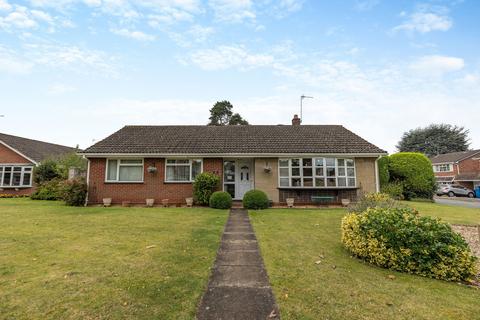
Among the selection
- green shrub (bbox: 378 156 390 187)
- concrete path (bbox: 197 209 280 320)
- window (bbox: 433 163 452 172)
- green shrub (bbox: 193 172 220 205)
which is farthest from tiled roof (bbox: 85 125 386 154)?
window (bbox: 433 163 452 172)

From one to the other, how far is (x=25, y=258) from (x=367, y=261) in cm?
697

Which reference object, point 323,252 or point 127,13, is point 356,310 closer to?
point 323,252

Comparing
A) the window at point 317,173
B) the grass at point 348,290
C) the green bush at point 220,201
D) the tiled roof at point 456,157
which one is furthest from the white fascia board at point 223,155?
the tiled roof at point 456,157

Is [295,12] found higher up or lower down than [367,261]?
higher up

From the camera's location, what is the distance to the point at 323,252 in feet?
17.7

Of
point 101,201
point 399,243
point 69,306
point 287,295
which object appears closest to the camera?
point 69,306

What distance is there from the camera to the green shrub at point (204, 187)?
1306cm

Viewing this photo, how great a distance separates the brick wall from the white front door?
139cm

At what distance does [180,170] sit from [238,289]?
1113cm

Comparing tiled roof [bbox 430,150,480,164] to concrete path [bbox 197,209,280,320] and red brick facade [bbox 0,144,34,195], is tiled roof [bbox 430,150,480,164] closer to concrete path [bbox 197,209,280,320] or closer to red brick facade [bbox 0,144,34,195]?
concrete path [bbox 197,209,280,320]

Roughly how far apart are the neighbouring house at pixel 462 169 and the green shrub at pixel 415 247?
41.5 meters

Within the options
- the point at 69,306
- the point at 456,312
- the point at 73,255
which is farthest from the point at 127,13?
the point at 456,312

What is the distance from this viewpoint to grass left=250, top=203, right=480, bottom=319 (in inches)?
117

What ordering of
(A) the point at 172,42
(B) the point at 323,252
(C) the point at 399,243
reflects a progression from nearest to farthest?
(C) the point at 399,243, (B) the point at 323,252, (A) the point at 172,42
